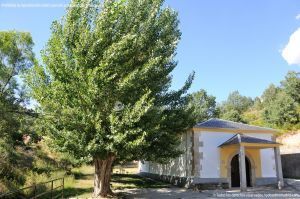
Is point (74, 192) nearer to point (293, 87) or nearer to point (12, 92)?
point (12, 92)

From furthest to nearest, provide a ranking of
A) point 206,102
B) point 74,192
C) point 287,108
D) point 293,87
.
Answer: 1. point 206,102
2. point 293,87
3. point 287,108
4. point 74,192

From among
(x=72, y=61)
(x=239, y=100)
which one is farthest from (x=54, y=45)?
(x=239, y=100)

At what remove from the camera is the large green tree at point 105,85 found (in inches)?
510

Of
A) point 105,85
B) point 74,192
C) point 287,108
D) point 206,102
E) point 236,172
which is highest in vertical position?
point 206,102

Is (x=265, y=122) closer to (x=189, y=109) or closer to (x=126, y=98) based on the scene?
(x=189, y=109)

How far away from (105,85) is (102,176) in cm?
475

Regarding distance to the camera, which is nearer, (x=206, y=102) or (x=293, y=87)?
(x=293, y=87)

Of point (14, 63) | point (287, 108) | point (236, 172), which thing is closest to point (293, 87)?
point (287, 108)

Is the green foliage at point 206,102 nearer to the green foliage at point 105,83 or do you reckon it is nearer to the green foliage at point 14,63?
the green foliage at point 14,63

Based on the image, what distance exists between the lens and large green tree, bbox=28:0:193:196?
13.0 m

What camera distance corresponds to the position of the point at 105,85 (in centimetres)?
1329

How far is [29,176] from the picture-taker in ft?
65.2

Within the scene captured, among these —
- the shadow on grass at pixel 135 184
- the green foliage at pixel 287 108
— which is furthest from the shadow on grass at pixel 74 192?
the green foliage at pixel 287 108

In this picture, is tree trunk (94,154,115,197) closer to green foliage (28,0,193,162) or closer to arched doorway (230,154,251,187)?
green foliage (28,0,193,162)
